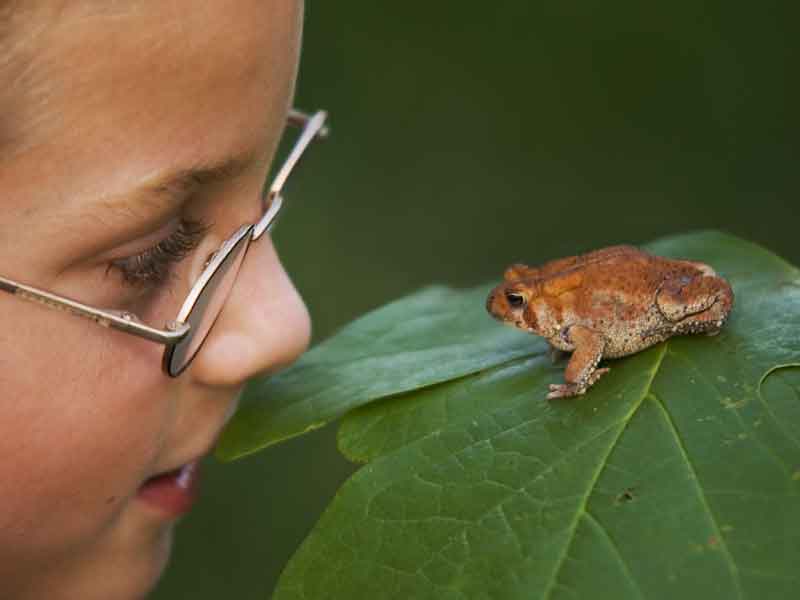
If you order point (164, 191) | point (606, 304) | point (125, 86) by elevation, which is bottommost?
point (606, 304)

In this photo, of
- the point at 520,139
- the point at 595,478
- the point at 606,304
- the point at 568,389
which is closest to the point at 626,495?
the point at 595,478

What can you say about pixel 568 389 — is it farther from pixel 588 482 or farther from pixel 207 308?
pixel 207 308

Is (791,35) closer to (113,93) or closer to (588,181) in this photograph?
(588,181)

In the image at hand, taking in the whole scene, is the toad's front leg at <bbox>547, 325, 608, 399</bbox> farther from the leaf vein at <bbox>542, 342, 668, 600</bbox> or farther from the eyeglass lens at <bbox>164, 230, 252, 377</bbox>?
the eyeglass lens at <bbox>164, 230, 252, 377</bbox>

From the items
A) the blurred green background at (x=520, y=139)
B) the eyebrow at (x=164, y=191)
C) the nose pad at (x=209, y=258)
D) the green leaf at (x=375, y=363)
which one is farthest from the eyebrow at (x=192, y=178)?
the blurred green background at (x=520, y=139)

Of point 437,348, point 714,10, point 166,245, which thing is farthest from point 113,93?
point 714,10

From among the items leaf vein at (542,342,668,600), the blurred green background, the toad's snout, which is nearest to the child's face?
the toad's snout

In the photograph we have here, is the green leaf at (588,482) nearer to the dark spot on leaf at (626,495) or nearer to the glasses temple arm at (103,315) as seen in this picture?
the dark spot on leaf at (626,495)
